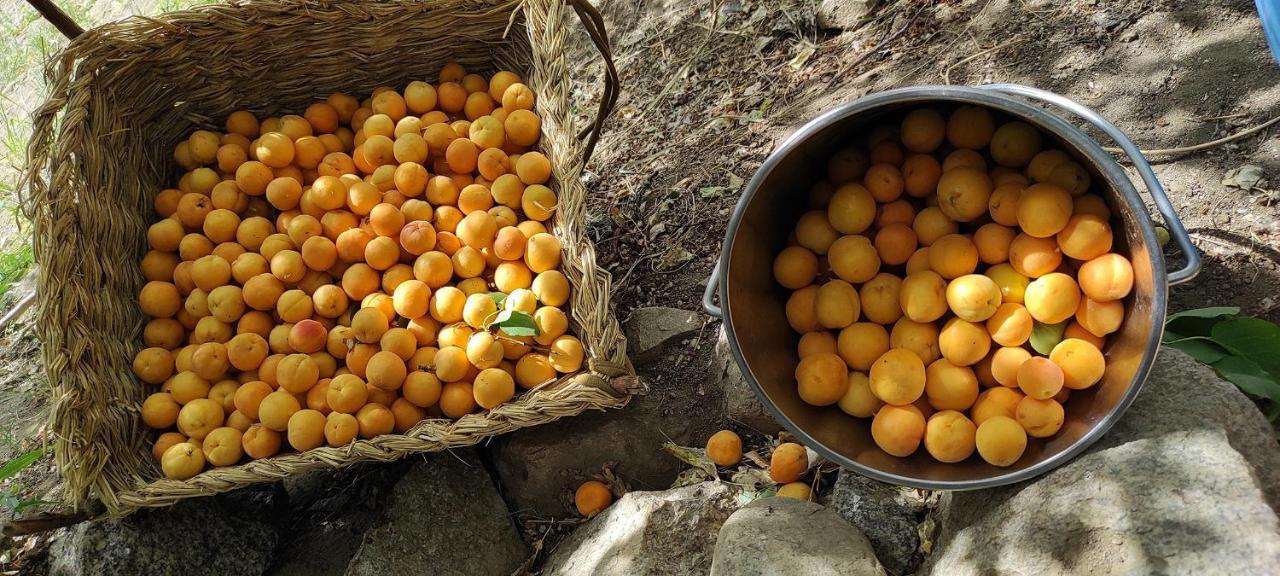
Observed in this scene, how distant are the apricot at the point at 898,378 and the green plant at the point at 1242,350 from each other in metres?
0.62

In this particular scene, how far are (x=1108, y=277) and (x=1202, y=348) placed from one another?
54 cm

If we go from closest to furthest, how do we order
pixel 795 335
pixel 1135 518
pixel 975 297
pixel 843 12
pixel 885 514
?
pixel 1135 518 → pixel 975 297 → pixel 885 514 → pixel 795 335 → pixel 843 12

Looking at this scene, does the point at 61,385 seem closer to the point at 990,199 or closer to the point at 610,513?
the point at 610,513

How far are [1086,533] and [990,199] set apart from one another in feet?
2.35

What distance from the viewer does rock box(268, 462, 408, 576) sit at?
222 centimetres

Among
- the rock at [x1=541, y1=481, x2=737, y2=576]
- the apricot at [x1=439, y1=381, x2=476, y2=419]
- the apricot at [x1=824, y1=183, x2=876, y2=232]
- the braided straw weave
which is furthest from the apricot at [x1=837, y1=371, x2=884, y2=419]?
the apricot at [x1=439, y1=381, x2=476, y2=419]

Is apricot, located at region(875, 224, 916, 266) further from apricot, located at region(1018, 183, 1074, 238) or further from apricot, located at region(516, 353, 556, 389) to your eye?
apricot, located at region(516, 353, 556, 389)

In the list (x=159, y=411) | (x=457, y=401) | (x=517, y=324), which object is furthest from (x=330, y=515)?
(x=517, y=324)

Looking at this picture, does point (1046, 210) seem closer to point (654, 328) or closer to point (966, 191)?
point (966, 191)

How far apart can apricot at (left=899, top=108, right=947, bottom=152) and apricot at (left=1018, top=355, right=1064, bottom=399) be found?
1.76 ft

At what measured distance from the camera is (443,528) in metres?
2.14

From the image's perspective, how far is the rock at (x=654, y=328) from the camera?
242 centimetres

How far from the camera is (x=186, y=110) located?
255 centimetres

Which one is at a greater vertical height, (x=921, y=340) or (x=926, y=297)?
(x=926, y=297)
